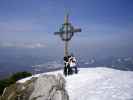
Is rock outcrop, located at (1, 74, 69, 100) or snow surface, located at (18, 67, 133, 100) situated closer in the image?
snow surface, located at (18, 67, 133, 100)

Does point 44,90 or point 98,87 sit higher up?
point 98,87

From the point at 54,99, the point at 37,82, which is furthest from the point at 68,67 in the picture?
the point at 54,99

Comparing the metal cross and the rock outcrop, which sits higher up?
the metal cross

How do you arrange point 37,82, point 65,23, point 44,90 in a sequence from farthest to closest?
point 65,23 < point 37,82 < point 44,90

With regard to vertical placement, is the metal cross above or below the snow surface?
above

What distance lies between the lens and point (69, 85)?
16.8 metres

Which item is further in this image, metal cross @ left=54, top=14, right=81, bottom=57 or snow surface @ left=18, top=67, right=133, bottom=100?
metal cross @ left=54, top=14, right=81, bottom=57

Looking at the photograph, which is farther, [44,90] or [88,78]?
[88,78]

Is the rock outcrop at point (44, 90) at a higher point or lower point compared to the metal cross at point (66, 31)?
lower

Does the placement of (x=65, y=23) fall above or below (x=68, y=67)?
above

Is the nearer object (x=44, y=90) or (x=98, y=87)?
(x=98, y=87)

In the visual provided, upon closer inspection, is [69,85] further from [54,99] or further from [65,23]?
[65,23]

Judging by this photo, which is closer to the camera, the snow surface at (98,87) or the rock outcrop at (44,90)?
the snow surface at (98,87)

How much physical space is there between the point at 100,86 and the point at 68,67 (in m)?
5.63
